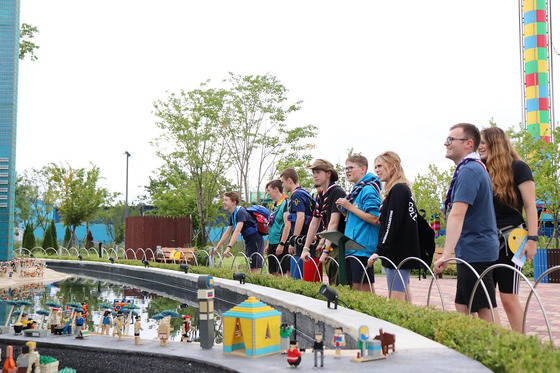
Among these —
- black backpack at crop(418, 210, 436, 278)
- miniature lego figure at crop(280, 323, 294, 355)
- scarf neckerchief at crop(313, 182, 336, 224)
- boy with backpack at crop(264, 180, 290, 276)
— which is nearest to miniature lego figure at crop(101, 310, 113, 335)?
miniature lego figure at crop(280, 323, 294, 355)

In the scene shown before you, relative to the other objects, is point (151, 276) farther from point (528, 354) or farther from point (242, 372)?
point (528, 354)

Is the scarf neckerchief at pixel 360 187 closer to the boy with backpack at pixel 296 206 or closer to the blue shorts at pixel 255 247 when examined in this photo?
the boy with backpack at pixel 296 206

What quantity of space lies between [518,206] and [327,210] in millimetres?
2766

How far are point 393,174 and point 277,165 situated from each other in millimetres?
25599

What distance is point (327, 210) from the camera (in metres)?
7.07

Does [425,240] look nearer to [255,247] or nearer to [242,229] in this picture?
[242,229]

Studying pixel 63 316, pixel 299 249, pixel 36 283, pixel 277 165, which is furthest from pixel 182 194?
pixel 63 316

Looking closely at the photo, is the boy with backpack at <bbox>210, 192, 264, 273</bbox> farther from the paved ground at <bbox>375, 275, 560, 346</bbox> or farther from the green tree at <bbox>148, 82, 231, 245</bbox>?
the green tree at <bbox>148, 82, 231, 245</bbox>

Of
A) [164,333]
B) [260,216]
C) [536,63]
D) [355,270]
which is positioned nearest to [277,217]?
[260,216]

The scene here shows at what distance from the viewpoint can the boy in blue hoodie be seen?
6.24 m

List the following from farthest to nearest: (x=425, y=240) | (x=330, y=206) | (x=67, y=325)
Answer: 1. (x=330, y=206)
2. (x=425, y=240)
3. (x=67, y=325)

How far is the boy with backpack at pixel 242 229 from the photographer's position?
9.70 m

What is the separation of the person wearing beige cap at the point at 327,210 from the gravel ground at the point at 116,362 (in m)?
2.88

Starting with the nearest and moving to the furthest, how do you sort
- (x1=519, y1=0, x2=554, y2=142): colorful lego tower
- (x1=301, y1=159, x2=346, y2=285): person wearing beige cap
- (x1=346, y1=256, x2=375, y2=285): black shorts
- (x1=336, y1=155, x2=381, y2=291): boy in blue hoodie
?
(x1=336, y1=155, x2=381, y2=291): boy in blue hoodie → (x1=346, y1=256, x2=375, y2=285): black shorts → (x1=301, y1=159, x2=346, y2=285): person wearing beige cap → (x1=519, y1=0, x2=554, y2=142): colorful lego tower
